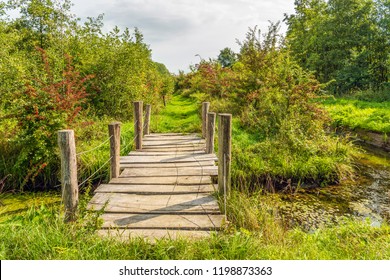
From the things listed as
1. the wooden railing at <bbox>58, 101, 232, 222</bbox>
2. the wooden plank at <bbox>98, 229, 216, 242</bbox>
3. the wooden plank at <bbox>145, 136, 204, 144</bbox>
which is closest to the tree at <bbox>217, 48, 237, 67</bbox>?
the wooden plank at <bbox>145, 136, 204, 144</bbox>

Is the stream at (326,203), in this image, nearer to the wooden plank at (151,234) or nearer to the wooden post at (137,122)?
the wooden plank at (151,234)

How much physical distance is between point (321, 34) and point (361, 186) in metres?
25.5

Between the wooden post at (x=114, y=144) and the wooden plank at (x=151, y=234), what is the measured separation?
2152mm

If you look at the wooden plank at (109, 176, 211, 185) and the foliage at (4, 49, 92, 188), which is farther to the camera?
the foliage at (4, 49, 92, 188)

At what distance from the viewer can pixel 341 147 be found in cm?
809

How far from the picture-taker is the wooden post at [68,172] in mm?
3603

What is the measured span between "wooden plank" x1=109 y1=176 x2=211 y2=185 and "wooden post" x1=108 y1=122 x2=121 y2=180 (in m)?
0.19

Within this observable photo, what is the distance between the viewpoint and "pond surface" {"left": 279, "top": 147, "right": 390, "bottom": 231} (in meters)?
5.22

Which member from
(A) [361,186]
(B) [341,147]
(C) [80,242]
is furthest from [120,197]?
(B) [341,147]

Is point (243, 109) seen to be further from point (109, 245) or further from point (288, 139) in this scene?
point (109, 245)

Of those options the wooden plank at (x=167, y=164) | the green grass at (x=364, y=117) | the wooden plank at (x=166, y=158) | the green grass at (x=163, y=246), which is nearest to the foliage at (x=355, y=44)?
the green grass at (x=364, y=117)

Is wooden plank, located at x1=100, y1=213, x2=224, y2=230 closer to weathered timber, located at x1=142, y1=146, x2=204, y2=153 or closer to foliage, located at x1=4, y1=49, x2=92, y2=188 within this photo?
foliage, located at x1=4, y1=49, x2=92, y2=188

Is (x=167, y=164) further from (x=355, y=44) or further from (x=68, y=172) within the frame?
(x=355, y=44)

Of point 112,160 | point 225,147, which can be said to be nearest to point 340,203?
point 225,147
